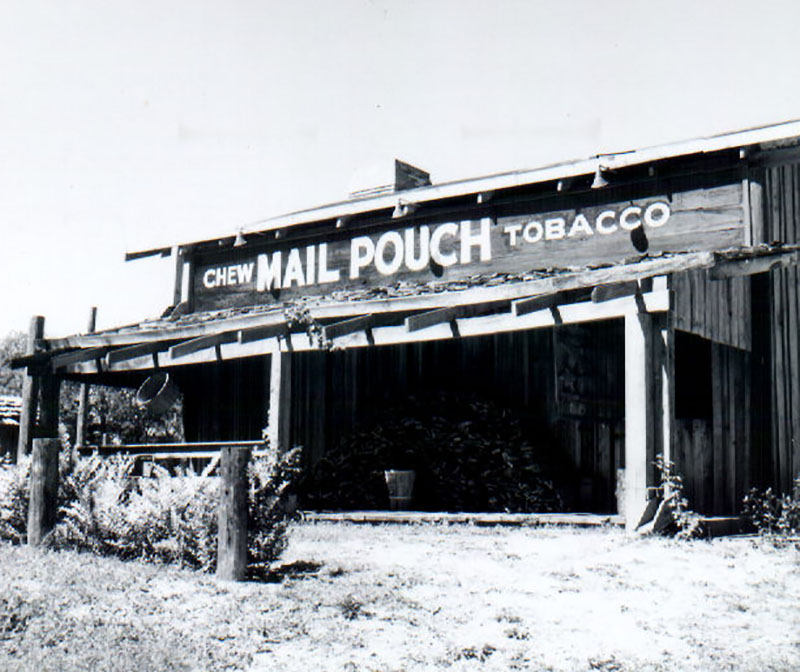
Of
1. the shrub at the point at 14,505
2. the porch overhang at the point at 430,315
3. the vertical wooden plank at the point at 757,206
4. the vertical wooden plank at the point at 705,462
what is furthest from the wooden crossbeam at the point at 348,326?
the vertical wooden plank at the point at 757,206

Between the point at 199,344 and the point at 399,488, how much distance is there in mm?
3236

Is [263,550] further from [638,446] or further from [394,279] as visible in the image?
[394,279]

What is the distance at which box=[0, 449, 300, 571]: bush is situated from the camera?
25.2ft

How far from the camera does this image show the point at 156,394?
15.3 metres

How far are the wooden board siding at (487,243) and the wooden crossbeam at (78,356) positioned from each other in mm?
3568

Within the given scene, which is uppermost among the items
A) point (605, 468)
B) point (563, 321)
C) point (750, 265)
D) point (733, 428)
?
point (750, 265)

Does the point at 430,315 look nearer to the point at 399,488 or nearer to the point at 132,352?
the point at 399,488

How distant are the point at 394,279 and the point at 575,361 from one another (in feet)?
15.9

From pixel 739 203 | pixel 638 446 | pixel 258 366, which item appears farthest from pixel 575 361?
pixel 258 366

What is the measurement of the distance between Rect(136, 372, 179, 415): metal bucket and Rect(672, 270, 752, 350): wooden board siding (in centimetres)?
838

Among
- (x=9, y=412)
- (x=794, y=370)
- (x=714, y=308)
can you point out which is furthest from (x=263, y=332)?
(x=9, y=412)

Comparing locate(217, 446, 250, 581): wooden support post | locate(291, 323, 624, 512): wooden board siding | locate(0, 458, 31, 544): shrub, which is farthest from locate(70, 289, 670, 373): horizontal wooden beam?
locate(217, 446, 250, 581): wooden support post

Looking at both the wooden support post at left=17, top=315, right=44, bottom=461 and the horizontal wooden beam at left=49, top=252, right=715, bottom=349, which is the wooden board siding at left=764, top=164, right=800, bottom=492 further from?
the wooden support post at left=17, top=315, right=44, bottom=461

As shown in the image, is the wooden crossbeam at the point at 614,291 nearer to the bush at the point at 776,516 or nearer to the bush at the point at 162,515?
the bush at the point at 776,516
